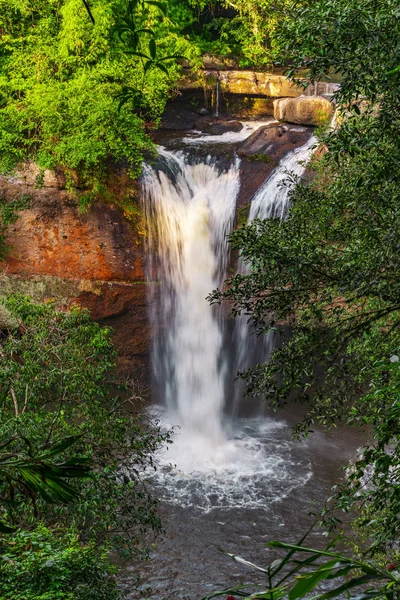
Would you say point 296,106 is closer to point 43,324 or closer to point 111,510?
point 43,324

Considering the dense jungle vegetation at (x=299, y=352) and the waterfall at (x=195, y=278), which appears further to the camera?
the waterfall at (x=195, y=278)

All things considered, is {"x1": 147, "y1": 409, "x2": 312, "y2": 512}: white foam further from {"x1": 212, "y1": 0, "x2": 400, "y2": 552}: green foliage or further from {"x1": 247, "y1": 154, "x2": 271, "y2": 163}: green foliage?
{"x1": 247, "y1": 154, "x2": 271, "y2": 163}: green foliage

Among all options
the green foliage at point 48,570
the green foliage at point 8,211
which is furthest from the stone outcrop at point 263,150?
the green foliage at point 48,570

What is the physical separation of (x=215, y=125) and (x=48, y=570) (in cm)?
1683

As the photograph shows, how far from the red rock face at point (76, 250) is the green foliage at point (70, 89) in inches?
30.2

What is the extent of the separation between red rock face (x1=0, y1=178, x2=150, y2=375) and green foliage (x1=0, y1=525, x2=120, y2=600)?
34.7 ft

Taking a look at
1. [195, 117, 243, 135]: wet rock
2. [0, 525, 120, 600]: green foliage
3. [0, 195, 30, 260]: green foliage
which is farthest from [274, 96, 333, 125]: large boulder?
[0, 525, 120, 600]: green foliage

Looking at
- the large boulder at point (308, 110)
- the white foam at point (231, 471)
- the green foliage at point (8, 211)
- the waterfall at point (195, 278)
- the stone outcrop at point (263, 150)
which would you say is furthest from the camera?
the large boulder at point (308, 110)

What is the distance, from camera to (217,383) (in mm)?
18234

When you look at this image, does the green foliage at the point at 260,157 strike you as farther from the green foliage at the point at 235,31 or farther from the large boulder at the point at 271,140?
the green foliage at the point at 235,31

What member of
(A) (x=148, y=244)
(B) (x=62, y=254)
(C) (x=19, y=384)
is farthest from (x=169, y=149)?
(C) (x=19, y=384)

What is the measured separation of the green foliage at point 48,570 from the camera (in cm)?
539

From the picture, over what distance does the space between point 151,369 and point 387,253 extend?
12531 mm

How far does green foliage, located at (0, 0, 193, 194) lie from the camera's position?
1639 cm
